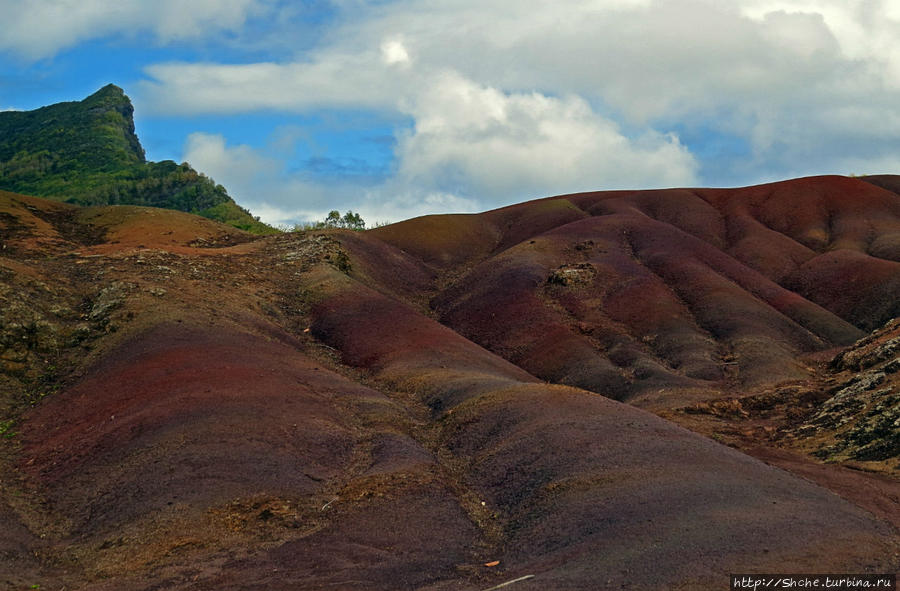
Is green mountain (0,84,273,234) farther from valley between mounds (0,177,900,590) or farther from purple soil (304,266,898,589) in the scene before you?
purple soil (304,266,898,589)

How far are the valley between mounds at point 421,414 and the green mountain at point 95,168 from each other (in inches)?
1873

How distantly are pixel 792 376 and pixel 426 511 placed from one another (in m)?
32.4

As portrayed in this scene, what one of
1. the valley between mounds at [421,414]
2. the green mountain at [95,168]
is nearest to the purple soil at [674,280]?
the valley between mounds at [421,414]

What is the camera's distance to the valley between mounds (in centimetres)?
1870

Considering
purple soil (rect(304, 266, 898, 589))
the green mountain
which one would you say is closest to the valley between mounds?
purple soil (rect(304, 266, 898, 589))

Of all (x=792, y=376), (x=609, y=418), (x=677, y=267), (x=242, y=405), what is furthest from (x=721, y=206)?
(x=242, y=405)

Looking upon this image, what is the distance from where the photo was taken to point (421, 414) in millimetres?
33812

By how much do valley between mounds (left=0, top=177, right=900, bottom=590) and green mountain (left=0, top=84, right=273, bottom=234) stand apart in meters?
47.6

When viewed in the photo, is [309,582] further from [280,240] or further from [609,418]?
[280,240]

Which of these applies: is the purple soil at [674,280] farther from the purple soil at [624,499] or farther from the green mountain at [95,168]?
the green mountain at [95,168]

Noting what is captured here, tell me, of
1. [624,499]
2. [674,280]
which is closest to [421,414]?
[624,499]

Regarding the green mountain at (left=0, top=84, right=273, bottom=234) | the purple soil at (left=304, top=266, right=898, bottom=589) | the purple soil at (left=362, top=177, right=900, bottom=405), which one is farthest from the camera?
the green mountain at (left=0, top=84, right=273, bottom=234)

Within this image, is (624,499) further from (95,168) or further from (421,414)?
(95,168)

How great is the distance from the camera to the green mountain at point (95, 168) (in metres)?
112
